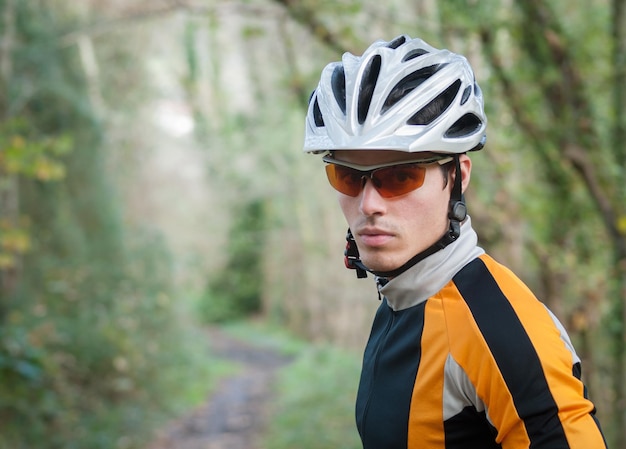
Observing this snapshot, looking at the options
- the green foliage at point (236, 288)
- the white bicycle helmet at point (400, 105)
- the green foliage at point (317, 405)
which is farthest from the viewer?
the green foliage at point (236, 288)

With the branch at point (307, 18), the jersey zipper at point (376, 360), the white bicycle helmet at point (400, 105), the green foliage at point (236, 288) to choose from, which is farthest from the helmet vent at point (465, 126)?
the green foliage at point (236, 288)

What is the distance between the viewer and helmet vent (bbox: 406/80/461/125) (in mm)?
1755

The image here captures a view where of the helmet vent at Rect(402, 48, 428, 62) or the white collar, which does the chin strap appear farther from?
the helmet vent at Rect(402, 48, 428, 62)

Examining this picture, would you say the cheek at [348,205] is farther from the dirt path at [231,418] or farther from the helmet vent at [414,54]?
the dirt path at [231,418]

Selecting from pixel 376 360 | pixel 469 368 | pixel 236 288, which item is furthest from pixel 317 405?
pixel 236 288

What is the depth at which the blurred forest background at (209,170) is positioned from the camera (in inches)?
230

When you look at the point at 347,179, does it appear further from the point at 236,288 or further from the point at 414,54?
the point at 236,288

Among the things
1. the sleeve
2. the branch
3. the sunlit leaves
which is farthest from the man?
the sunlit leaves

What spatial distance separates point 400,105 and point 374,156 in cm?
15

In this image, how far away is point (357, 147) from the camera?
66.1 inches

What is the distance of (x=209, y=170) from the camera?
85.3 feet

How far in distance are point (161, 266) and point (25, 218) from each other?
5.27 meters

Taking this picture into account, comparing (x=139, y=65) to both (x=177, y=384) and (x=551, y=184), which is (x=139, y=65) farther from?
(x=551, y=184)

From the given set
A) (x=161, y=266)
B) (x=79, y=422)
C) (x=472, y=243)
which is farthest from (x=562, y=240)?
(x=161, y=266)
